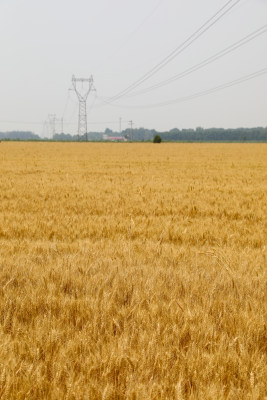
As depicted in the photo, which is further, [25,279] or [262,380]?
[25,279]

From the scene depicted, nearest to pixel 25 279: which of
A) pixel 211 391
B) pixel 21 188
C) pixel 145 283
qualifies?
pixel 145 283

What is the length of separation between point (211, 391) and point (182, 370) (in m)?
0.20

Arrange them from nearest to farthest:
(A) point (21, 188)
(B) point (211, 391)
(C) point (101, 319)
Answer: (B) point (211, 391) < (C) point (101, 319) < (A) point (21, 188)

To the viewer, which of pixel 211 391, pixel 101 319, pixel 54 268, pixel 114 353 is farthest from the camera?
pixel 54 268

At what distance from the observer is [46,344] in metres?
1.83

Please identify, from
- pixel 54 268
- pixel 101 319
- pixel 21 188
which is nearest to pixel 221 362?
pixel 101 319

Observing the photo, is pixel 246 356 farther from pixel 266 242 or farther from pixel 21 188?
pixel 21 188

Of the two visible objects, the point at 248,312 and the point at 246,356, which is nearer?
the point at 246,356

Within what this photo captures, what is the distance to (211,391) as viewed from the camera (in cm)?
145

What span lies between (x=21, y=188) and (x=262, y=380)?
8918 mm

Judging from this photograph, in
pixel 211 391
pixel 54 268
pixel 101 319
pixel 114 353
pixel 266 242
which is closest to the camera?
pixel 211 391

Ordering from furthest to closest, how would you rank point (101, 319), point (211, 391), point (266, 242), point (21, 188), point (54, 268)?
point (21, 188), point (266, 242), point (54, 268), point (101, 319), point (211, 391)

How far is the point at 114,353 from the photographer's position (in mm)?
1731

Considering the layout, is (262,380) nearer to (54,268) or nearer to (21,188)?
(54,268)
